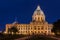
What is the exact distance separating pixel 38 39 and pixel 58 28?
4385 centimetres

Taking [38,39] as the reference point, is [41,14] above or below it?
above

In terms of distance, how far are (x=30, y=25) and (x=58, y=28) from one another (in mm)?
83257

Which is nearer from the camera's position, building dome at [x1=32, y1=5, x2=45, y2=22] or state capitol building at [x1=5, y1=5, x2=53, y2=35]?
state capitol building at [x1=5, y1=5, x2=53, y2=35]

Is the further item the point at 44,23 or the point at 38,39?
the point at 44,23

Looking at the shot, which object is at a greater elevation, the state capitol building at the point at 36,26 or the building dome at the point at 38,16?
the building dome at the point at 38,16

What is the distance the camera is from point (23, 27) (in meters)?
167

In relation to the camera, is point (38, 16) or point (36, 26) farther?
point (38, 16)

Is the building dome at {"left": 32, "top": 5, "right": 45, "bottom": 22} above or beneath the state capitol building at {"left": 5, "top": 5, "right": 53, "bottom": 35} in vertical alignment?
above

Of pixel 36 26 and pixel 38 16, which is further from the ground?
pixel 38 16

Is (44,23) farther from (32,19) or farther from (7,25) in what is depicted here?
(7,25)

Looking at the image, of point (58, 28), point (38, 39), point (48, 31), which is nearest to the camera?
point (38, 39)

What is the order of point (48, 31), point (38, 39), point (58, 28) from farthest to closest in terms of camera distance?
point (48, 31) < point (58, 28) < point (38, 39)

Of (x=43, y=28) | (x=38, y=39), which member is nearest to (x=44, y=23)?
(x=43, y=28)

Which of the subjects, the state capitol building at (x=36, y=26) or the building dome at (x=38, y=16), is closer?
the state capitol building at (x=36, y=26)
